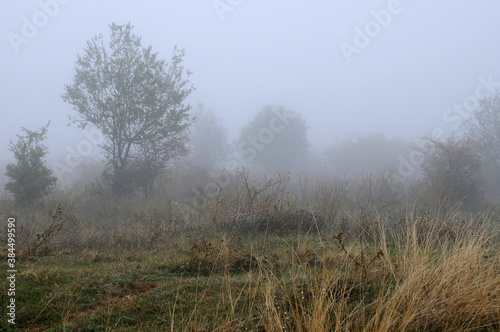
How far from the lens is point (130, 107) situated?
1356 cm

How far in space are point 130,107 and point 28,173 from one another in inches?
178

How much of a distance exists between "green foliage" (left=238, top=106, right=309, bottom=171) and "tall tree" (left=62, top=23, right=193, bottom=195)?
1755cm

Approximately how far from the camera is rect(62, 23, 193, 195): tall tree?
13406 mm

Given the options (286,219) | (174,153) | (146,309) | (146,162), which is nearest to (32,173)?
(146,162)

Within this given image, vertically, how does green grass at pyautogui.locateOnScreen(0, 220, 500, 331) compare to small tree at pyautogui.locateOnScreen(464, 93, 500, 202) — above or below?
below

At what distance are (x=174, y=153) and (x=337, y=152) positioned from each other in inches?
992

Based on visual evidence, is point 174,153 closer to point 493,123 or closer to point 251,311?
point 251,311

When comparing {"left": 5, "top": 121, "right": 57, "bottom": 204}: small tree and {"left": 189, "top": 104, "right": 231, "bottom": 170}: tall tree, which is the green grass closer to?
{"left": 5, "top": 121, "right": 57, "bottom": 204}: small tree

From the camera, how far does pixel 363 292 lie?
302 cm

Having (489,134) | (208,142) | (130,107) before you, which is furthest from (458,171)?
(208,142)

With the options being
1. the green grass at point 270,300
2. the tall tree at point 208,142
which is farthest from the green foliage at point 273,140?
the green grass at point 270,300

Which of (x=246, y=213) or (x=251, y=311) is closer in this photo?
(x=251, y=311)

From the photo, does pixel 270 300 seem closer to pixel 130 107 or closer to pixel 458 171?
pixel 130 107

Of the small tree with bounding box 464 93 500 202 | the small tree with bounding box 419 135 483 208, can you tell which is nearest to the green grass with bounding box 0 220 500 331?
the small tree with bounding box 419 135 483 208
